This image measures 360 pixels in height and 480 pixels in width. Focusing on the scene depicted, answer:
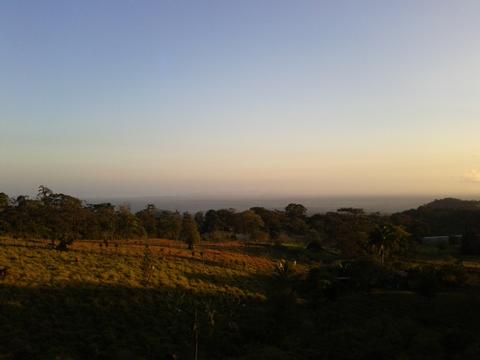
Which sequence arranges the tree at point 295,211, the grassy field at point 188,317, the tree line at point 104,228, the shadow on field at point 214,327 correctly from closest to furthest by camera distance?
the shadow on field at point 214,327 → the grassy field at point 188,317 → the tree line at point 104,228 → the tree at point 295,211

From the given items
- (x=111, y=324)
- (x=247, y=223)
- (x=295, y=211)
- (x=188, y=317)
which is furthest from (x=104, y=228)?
(x=295, y=211)

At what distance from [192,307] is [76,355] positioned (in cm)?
847

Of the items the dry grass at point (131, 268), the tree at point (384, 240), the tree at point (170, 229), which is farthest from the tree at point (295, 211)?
the dry grass at point (131, 268)

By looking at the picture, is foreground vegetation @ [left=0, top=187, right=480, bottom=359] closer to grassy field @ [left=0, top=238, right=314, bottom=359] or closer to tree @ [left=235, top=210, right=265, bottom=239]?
grassy field @ [left=0, top=238, right=314, bottom=359]

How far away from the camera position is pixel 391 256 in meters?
47.3

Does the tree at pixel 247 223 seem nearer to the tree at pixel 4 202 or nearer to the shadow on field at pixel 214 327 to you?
the tree at pixel 4 202

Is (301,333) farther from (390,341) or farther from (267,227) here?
(267,227)

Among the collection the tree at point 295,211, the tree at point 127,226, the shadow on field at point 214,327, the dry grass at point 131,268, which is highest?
the tree at point 295,211

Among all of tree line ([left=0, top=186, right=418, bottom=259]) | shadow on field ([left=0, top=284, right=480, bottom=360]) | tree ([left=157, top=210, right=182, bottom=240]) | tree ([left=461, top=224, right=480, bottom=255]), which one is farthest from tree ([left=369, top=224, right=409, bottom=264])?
tree ([left=157, top=210, right=182, bottom=240])

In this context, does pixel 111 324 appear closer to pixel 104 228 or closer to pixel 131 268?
pixel 131 268

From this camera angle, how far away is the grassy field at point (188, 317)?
19109mm

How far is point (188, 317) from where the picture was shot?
24.3 m

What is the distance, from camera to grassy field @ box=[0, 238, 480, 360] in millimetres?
19109

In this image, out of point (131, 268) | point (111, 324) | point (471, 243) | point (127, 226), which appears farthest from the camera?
point (471, 243)
